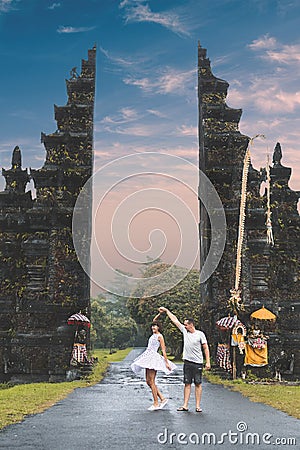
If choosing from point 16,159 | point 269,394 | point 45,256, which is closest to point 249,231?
point 45,256

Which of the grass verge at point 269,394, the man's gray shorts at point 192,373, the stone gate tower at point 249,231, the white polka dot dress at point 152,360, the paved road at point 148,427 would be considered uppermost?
the stone gate tower at point 249,231

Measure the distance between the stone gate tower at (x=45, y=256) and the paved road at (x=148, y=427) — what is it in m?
8.12

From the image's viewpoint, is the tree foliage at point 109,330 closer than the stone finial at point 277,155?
No

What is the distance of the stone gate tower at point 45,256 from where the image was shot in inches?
859

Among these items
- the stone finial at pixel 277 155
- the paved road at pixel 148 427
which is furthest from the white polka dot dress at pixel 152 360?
the stone finial at pixel 277 155

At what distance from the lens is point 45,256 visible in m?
23.2

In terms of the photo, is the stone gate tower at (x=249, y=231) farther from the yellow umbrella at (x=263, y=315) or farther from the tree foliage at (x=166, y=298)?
the tree foliage at (x=166, y=298)

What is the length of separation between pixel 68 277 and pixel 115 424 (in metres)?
13.5

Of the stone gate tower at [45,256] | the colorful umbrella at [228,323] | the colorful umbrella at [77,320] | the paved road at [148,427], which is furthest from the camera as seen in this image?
the stone gate tower at [45,256]

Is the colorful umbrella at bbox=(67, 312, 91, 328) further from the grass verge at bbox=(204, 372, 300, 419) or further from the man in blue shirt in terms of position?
the man in blue shirt

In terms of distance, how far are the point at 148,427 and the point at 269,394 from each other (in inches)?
246

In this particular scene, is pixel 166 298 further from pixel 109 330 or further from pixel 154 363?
pixel 154 363

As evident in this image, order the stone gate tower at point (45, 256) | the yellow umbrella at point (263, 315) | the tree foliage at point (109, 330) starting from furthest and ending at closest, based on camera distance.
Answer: the tree foliage at point (109, 330) → the stone gate tower at point (45, 256) → the yellow umbrella at point (263, 315)

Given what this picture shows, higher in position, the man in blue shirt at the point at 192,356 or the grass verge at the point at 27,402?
the man in blue shirt at the point at 192,356
